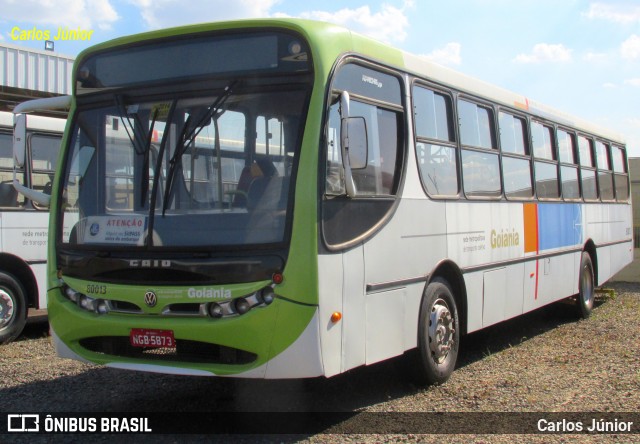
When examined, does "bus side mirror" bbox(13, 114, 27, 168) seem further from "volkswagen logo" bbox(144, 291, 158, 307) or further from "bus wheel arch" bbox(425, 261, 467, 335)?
"bus wheel arch" bbox(425, 261, 467, 335)

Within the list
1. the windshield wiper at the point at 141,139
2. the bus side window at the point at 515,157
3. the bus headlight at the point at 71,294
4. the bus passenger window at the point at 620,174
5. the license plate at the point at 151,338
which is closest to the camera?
the license plate at the point at 151,338

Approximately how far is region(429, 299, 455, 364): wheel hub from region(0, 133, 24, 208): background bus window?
5.49 meters

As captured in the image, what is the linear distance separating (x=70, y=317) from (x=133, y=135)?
1.47m

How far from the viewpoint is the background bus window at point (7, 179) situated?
9.27 meters

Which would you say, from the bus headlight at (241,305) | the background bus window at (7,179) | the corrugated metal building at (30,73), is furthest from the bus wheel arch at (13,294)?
the corrugated metal building at (30,73)

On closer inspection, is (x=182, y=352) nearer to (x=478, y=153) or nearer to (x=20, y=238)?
(x=478, y=153)

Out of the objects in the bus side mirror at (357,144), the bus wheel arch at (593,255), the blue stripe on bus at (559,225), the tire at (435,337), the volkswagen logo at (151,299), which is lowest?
the tire at (435,337)

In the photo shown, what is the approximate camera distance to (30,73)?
16.6 metres

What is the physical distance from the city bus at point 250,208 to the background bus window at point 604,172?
6.68 metres

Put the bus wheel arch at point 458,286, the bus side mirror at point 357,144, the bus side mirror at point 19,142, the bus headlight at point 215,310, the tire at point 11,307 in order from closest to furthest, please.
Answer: the bus headlight at point 215,310 → the bus side mirror at point 357,144 → the bus side mirror at point 19,142 → the bus wheel arch at point 458,286 → the tire at point 11,307

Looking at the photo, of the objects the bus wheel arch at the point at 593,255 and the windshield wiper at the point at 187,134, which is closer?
the windshield wiper at the point at 187,134

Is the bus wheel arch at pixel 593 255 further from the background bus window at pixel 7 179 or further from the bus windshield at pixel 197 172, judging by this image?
the background bus window at pixel 7 179

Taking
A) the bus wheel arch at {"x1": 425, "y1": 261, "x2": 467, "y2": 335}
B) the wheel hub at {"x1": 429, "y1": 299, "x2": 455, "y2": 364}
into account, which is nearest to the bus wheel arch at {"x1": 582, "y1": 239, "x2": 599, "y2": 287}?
the bus wheel arch at {"x1": 425, "y1": 261, "x2": 467, "y2": 335}

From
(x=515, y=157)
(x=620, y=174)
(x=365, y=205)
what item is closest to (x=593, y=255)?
(x=620, y=174)
